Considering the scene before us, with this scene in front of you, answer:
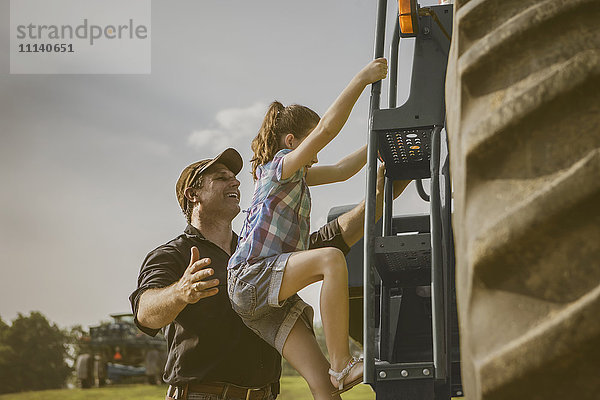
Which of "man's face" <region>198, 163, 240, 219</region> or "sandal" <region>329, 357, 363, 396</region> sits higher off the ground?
"man's face" <region>198, 163, 240, 219</region>

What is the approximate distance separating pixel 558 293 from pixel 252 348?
7.51 feet

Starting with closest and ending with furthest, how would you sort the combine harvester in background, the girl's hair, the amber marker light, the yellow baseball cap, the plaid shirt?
the amber marker light < the plaid shirt < the girl's hair < the yellow baseball cap < the combine harvester in background

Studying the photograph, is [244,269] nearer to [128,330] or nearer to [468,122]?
[468,122]

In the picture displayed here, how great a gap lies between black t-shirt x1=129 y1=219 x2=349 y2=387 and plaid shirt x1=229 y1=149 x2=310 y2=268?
2.00 ft

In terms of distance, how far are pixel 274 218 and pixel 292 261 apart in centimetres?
22

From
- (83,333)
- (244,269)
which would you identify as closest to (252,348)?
(244,269)

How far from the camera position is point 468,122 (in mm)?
672

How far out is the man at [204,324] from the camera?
2615 millimetres

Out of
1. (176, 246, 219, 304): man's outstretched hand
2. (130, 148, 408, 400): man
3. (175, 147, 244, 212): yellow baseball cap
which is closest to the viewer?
(176, 246, 219, 304): man's outstretched hand

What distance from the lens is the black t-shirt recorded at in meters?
2.71

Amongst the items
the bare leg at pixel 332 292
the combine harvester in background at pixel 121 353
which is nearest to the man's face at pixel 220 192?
the bare leg at pixel 332 292

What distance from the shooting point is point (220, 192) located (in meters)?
3.42

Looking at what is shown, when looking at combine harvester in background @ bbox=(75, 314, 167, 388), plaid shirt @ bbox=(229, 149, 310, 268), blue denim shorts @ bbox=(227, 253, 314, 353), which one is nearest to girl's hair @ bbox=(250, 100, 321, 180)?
plaid shirt @ bbox=(229, 149, 310, 268)

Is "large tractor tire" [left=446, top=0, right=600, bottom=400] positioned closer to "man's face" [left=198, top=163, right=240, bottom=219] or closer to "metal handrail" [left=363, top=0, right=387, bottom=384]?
"metal handrail" [left=363, top=0, right=387, bottom=384]
